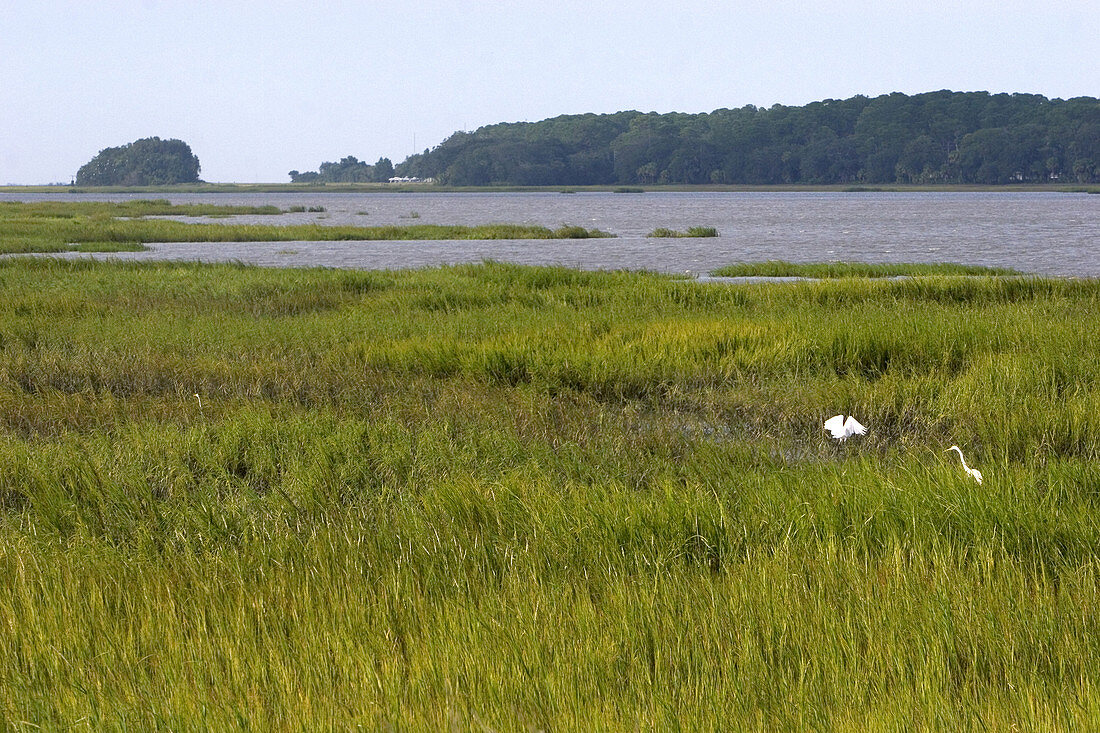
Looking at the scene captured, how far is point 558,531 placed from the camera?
18.9 ft

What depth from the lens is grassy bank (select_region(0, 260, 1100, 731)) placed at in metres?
3.69

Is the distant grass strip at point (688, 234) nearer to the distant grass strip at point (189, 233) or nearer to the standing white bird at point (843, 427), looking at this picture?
the distant grass strip at point (189, 233)

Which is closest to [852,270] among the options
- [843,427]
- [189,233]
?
[843,427]

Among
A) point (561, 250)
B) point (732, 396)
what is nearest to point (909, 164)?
point (561, 250)

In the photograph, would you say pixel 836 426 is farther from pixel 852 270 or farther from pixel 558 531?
pixel 852 270

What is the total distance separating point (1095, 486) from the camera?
6375 millimetres

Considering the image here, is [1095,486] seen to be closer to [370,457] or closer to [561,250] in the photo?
[370,457]

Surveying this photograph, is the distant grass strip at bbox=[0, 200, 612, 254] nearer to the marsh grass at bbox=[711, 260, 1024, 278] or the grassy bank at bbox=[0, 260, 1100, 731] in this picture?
the marsh grass at bbox=[711, 260, 1024, 278]

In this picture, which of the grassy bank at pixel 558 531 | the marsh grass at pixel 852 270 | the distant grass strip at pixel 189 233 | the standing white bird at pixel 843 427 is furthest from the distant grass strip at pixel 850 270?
the distant grass strip at pixel 189 233

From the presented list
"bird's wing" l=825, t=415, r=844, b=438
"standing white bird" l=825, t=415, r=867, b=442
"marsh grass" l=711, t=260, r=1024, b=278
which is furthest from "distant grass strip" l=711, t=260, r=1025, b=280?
"bird's wing" l=825, t=415, r=844, b=438

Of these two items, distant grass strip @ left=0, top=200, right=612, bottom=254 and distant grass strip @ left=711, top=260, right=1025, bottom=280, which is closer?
distant grass strip @ left=711, top=260, right=1025, bottom=280

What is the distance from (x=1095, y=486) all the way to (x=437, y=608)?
4345 millimetres

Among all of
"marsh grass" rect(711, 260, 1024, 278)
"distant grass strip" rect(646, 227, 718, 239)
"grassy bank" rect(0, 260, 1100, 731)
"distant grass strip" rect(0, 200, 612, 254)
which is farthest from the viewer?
"distant grass strip" rect(646, 227, 718, 239)

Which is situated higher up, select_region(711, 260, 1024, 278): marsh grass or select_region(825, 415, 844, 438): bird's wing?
select_region(825, 415, 844, 438): bird's wing
